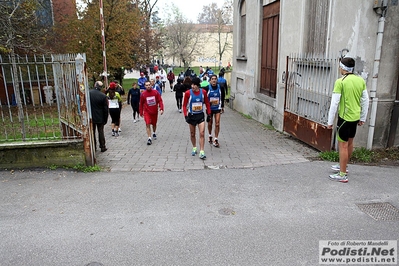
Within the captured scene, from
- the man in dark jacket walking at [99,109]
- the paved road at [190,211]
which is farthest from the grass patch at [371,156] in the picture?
the man in dark jacket walking at [99,109]

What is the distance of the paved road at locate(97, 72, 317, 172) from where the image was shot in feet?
21.1

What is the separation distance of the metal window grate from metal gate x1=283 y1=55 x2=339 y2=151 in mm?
2269

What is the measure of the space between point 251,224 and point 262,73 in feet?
30.0

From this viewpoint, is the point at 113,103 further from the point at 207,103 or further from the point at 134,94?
the point at 207,103

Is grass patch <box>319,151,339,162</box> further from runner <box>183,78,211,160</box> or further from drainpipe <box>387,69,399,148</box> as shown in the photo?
runner <box>183,78,211,160</box>

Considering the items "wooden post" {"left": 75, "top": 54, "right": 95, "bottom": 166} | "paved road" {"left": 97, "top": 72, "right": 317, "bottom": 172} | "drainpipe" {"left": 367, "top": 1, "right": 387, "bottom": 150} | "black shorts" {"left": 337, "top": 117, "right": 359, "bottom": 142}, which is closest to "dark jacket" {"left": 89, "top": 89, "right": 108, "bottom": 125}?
"paved road" {"left": 97, "top": 72, "right": 317, "bottom": 172}

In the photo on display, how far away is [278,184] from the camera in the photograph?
5.24 m

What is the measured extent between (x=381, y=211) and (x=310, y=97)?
145 inches

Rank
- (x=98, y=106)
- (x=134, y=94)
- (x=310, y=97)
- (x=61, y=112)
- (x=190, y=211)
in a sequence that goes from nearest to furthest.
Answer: (x=190, y=211), (x=61, y=112), (x=310, y=97), (x=98, y=106), (x=134, y=94)

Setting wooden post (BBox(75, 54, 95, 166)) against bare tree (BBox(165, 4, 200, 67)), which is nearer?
wooden post (BBox(75, 54, 95, 166))

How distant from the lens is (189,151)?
7.51 meters

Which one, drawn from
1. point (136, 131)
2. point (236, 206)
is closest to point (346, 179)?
point (236, 206)

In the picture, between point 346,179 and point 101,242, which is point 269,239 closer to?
point 101,242

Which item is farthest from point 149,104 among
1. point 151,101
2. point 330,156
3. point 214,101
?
point 330,156
